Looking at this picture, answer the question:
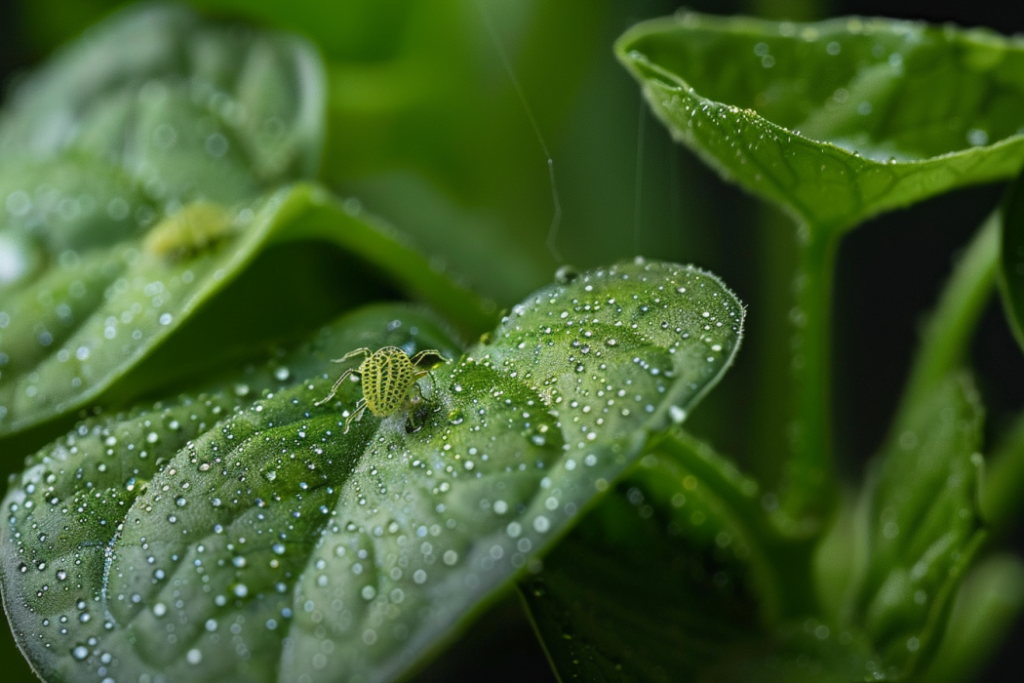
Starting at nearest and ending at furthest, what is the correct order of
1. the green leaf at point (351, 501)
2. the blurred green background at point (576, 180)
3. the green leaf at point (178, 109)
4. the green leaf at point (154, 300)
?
the green leaf at point (351, 501) < the green leaf at point (154, 300) < the green leaf at point (178, 109) < the blurred green background at point (576, 180)

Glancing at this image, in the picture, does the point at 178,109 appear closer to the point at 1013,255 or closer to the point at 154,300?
the point at 154,300

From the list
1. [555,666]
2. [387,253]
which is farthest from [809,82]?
[555,666]

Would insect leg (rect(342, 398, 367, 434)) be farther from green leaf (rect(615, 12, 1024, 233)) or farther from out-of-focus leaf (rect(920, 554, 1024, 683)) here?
out-of-focus leaf (rect(920, 554, 1024, 683))

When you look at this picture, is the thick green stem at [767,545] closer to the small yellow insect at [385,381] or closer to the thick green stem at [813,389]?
the thick green stem at [813,389]

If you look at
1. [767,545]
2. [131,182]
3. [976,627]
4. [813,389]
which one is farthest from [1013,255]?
[131,182]

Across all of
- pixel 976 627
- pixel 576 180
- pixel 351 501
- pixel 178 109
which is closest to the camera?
pixel 351 501

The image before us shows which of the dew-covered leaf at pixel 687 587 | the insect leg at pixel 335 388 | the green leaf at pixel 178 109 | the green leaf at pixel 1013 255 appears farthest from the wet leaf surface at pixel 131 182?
the green leaf at pixel 1013 255
